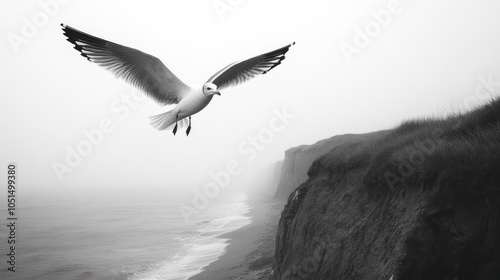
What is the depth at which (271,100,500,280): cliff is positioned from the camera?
457 centimetres

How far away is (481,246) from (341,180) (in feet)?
16.6

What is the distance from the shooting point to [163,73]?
4.79 metres

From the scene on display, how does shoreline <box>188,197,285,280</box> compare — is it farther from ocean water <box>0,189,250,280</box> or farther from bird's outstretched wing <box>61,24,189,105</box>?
bird's outstretched wing <box>61,24,189,105</box>

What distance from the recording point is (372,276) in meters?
5.86

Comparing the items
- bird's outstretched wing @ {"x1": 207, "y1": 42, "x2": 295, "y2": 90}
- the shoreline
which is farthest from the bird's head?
Answer: the shoreline

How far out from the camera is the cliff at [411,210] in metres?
4.57

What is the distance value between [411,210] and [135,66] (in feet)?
17.4

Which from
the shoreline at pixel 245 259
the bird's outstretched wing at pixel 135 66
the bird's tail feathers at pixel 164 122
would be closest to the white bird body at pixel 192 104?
the bird's tail feathers at pixel 164 122

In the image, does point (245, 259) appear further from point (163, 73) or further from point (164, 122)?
point (163, 73)

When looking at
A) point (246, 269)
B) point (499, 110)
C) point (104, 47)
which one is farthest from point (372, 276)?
point (246, 269)

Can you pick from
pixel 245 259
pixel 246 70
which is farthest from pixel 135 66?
pixel 245 259

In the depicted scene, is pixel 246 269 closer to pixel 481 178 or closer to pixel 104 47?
pixel 481 178

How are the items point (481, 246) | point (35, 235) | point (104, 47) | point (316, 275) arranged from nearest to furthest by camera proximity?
point (104, 47) → point (481, 246) → point (316, 275) → point (35, 235)

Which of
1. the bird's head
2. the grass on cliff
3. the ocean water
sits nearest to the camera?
the bird's head
